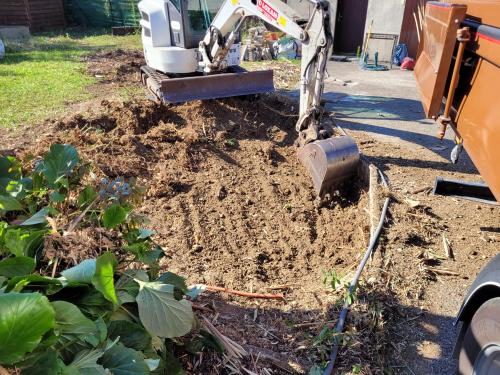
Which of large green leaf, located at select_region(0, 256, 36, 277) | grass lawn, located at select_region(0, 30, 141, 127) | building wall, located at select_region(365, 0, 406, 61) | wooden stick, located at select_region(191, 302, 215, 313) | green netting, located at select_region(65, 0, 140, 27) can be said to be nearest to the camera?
large green leaf, located at select_region(0, 256, 36, 277)

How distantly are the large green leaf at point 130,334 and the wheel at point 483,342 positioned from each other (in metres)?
1.82

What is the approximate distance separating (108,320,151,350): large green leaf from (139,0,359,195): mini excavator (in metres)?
3.59

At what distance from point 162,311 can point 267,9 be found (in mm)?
5028

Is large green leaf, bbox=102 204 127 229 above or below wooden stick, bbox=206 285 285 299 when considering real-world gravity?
above

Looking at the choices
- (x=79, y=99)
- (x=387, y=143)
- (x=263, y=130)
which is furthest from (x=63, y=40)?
(x=387, y=143)

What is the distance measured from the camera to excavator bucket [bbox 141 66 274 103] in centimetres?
697

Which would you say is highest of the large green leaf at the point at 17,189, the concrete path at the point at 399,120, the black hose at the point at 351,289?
the large green leaf at the point at 17,189

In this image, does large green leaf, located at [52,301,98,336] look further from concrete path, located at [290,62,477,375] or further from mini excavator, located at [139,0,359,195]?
mini excavator, located at [139,0,359,195]

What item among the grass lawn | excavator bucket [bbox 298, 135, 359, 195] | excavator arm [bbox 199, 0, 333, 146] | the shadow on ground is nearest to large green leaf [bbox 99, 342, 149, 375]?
the shadow on ground

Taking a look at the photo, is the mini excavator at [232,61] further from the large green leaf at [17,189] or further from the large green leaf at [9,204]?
the large green leaf at [9,204]

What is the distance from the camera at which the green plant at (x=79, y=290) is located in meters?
1.39

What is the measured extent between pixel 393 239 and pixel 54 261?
3.32 m

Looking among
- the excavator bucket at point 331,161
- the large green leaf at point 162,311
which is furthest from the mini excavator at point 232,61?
the large green leaf at point 162,311

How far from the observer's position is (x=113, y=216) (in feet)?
6.95
